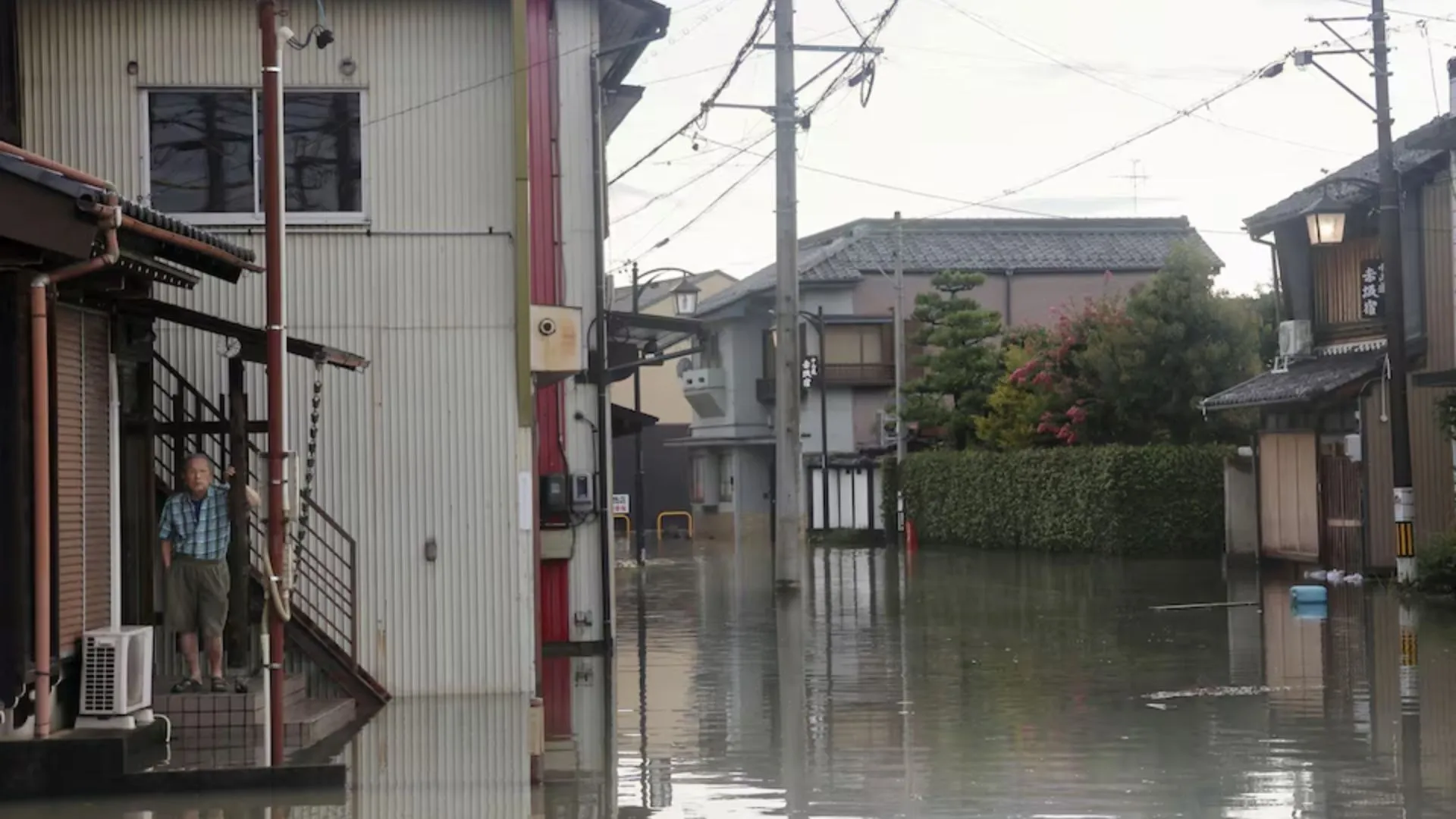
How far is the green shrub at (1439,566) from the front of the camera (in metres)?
23.5

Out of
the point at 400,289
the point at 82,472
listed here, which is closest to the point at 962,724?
the point at 400,289

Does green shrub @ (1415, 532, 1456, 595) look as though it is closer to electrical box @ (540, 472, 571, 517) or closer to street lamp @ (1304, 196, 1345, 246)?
street lamp @ (1304, 196, 1345, 246)

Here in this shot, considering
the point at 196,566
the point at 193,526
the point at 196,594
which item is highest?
the point at 193,526

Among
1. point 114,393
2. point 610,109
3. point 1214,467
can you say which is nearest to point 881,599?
point 610,109

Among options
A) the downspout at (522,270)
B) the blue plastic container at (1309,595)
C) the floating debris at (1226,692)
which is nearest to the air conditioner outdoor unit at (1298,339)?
the blue plastic container at (1309,595)

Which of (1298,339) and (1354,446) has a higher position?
(1298,339)

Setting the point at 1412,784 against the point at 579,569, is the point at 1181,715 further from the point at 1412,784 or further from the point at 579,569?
the point at 579,569

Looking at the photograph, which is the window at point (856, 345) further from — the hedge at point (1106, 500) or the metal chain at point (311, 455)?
the metal chain at point (311, 455)

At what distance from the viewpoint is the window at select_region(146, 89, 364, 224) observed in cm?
1550

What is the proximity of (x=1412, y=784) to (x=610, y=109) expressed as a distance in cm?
1587

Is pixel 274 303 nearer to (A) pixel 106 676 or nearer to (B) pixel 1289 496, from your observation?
(A) pixel 106 676

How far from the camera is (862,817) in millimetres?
10047

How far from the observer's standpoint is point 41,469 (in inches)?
425

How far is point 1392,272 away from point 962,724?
568 inches
